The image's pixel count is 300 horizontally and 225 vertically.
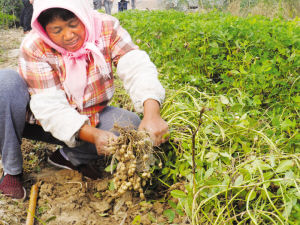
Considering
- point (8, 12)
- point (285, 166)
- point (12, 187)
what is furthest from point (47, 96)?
point (8, 12)

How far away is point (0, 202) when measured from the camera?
1848mm

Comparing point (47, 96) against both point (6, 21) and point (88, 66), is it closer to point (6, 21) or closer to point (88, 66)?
point (88, 66)

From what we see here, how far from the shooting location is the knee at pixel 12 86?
1.86 meters

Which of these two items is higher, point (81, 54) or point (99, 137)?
point (81, 54)

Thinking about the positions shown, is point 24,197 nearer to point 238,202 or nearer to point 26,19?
point 238,202

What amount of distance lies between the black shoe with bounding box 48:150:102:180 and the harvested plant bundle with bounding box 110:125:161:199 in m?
0.59

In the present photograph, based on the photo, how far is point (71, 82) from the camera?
193cm

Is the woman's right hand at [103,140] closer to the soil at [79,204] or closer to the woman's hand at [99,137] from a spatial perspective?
the woman's hand at [99,137]

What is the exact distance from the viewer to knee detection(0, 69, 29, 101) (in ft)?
6.09

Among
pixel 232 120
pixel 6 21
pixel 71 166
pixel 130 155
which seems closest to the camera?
pixel 130 155

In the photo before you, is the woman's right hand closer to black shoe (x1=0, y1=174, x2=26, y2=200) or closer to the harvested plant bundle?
the harvested plant bundle

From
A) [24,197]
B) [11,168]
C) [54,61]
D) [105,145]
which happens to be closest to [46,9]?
[54,61]

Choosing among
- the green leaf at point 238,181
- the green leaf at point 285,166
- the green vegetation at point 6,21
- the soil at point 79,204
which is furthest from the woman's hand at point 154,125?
the green vegetation at point 6,21

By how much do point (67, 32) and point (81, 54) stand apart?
166mm
